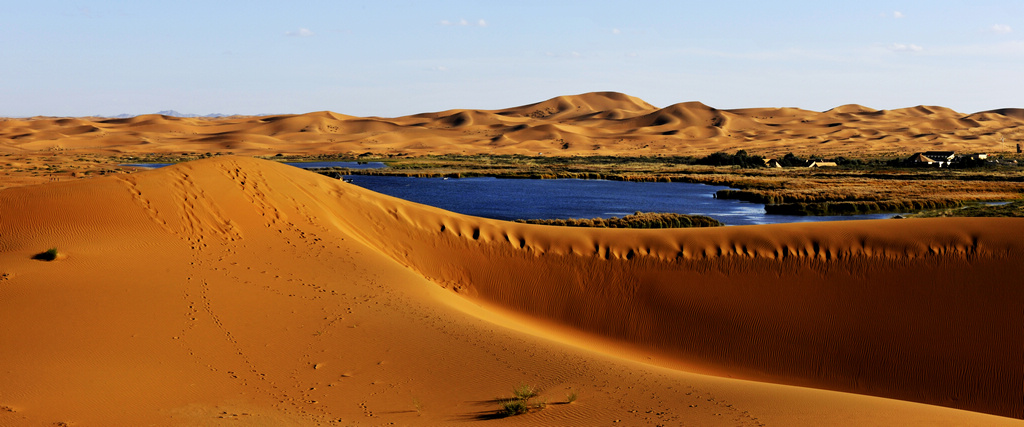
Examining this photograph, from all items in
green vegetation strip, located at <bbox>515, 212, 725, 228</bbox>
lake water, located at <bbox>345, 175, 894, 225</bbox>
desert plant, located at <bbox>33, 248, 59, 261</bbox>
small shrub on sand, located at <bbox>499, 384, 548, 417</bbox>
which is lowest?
lake water, located at <bbox>345, 175, 894, 225</bbox>

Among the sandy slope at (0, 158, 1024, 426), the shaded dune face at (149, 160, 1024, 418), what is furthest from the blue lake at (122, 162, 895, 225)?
the sandy slope at (0, 158, 1024, 426)

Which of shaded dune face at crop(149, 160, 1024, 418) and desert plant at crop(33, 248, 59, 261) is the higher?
desert plant at crop(33, 248, 59, 261)

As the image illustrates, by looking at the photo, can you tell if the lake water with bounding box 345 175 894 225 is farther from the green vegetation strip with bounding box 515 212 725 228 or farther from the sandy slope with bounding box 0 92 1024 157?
the sandy slope with bounding box 0 92 1024 157

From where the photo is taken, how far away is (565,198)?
4791cm

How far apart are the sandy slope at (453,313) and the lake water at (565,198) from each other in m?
17.9

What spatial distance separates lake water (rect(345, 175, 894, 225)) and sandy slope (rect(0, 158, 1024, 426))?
58.9ft

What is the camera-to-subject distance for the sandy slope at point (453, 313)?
8367mm

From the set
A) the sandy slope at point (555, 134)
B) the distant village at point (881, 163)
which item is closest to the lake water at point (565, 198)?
the distant village at point (881, 163)

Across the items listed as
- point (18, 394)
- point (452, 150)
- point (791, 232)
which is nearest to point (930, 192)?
point (791, 232)

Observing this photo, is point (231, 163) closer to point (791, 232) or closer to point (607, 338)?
point (607, 338)

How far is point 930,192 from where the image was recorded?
46438 mm

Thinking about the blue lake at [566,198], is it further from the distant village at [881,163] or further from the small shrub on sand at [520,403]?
the small shrub on sand at [520,403]

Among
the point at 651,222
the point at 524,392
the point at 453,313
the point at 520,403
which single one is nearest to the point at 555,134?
the point at 651,222

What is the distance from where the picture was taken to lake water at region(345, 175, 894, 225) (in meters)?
38.4
